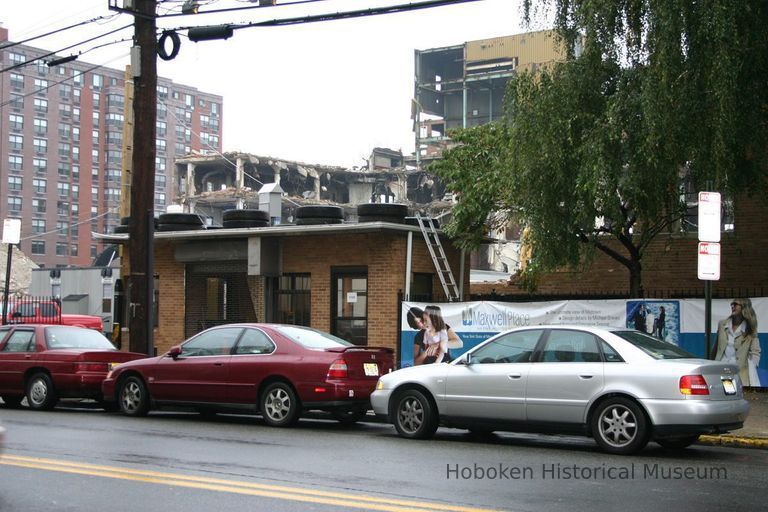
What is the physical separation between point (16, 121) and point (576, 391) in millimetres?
113788

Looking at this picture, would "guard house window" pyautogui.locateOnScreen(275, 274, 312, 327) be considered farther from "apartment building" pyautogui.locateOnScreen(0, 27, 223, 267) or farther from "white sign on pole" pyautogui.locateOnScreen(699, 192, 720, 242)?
"apartment building" pyautogui.locateOnScreen(0, 27, 223, 267)

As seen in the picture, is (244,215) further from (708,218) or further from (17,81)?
(17,81)

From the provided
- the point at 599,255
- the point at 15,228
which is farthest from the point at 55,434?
the point at 599,255

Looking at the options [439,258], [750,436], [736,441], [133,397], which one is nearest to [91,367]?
[133,397]

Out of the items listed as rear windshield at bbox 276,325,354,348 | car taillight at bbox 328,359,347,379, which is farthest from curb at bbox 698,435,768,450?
rear windshield at bbox 276,325,354,348

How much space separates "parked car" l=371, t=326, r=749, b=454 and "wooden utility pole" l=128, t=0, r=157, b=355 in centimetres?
703

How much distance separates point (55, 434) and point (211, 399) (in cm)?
252

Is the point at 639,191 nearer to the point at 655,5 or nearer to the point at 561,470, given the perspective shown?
the point at 655,5

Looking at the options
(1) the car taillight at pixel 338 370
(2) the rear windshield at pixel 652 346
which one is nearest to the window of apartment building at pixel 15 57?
(1) the car taillight at pixel 338 370

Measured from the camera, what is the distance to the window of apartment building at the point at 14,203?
112438mm

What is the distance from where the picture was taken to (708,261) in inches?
493

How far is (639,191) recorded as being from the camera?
15.8 m

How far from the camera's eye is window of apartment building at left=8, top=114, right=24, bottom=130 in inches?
4469

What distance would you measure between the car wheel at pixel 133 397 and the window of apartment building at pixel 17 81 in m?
108
